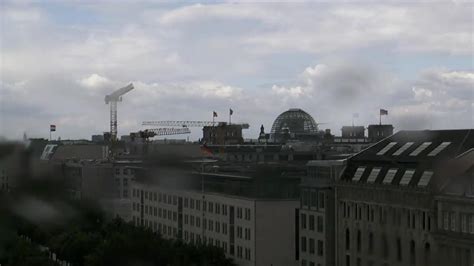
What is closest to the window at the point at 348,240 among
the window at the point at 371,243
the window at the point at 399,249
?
the window at the point at 371,243

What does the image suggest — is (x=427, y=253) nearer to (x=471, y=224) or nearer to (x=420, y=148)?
(x=471, y=224)

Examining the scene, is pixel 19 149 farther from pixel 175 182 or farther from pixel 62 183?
pixel 175 182

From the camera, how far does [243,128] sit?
92.9m

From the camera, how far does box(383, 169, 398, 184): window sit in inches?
854

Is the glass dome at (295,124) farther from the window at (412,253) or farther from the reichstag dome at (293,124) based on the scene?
the window at (412,253)

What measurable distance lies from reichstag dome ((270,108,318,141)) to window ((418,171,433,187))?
199ft

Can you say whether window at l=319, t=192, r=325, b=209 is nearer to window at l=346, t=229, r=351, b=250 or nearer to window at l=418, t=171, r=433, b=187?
window at l=346, t=229, r=351, b=250

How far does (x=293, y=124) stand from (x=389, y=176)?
63894 millimetres

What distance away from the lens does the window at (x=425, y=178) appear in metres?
20.2

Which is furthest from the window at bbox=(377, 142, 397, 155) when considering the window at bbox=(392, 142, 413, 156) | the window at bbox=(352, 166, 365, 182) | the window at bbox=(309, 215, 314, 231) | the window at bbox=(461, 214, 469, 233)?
the window at bbox=(461, 214, 469, 233)

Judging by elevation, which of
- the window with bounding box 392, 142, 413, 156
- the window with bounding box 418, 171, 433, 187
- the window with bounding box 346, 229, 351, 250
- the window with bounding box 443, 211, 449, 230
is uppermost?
the window with bounding box 392, 142, 413, 156

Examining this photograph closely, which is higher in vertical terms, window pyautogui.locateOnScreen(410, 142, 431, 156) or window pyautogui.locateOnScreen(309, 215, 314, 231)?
window pyautogui.locateOnScreen(410, 142, 431, 156)

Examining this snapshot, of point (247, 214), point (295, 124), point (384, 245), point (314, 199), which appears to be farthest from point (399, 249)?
point (295, 124)

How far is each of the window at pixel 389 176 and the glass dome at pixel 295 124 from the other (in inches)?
2410
